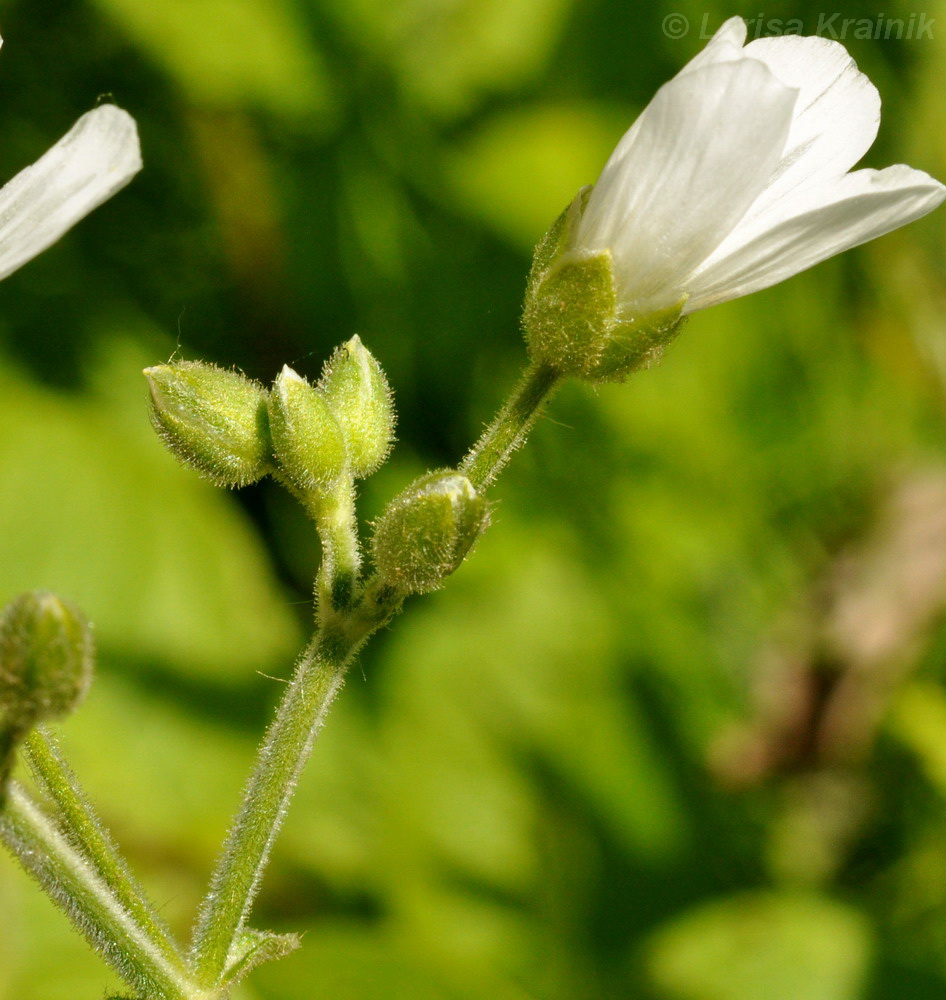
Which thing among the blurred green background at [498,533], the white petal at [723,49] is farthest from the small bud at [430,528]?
the blurred green background at [498,533]

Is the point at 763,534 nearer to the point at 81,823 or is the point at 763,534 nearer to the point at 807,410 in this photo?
the point at 807,410

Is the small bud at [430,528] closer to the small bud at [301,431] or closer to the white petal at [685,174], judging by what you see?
the small bud at [301,431]

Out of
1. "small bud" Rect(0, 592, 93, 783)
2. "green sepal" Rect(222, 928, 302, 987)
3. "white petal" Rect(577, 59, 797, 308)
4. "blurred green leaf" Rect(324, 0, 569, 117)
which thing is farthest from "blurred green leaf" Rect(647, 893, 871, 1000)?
"blurred green leaf" Rect(324, 0, 569, 117)

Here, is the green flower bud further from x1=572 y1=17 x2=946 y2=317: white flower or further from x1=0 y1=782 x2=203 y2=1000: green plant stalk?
x1=0 y1=782 x2=203 y2=1000: green plant stalk

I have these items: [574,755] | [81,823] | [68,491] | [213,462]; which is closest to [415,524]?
[213,462]

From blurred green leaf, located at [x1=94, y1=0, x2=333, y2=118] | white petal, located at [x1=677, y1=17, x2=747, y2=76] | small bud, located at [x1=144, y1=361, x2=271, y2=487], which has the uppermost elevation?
blurred green leaf, located at [x1=94, y1=0, x2=333, y2=118]
